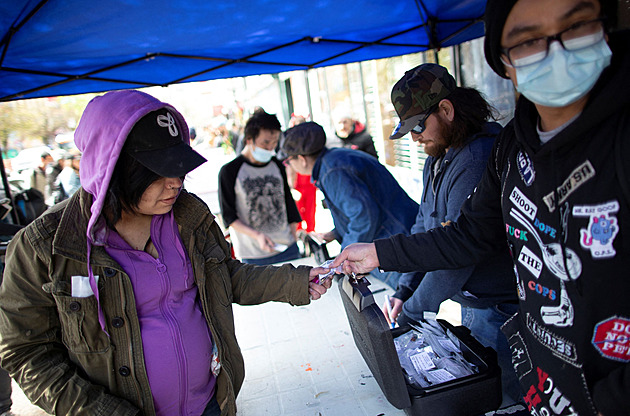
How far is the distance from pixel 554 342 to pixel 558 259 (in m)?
0.21

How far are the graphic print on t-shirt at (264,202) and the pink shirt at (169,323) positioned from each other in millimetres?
2202

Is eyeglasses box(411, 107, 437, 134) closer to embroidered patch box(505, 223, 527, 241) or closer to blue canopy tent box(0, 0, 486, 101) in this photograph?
embroidered patch box(505, 223, 527, 241)

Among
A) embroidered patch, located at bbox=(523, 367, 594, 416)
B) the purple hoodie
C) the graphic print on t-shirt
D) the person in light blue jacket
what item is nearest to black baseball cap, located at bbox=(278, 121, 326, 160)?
the person in light blue jacket

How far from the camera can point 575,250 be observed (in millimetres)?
937

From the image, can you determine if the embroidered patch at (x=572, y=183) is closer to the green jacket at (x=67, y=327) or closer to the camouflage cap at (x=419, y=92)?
the camouflage cap at (x=419, y=92)

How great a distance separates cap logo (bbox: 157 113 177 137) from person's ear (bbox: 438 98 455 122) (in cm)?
110

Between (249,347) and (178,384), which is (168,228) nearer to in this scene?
(178,384)

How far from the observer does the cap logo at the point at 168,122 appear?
4.42ft

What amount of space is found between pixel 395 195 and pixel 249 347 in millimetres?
1350

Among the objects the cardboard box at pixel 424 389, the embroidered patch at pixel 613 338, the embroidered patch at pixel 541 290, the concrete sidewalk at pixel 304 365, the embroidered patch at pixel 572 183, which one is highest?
the embroidered patch at pixel 572 183

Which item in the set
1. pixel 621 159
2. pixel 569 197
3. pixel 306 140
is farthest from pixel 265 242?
pixel 621 159

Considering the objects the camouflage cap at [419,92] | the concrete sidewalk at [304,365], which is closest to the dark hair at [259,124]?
the concrete sidewalk at [304,365]

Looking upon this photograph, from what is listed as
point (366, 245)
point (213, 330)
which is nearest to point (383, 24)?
point (366, 245)

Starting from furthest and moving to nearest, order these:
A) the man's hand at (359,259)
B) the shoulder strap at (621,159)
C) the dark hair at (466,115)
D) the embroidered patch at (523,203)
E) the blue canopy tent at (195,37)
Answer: the blue canopy tent at (195,37), the dark hair at (466,115), the man's hand at (359,259), the embroidered patch at (523,203), the shoulder strap at (621,159)
